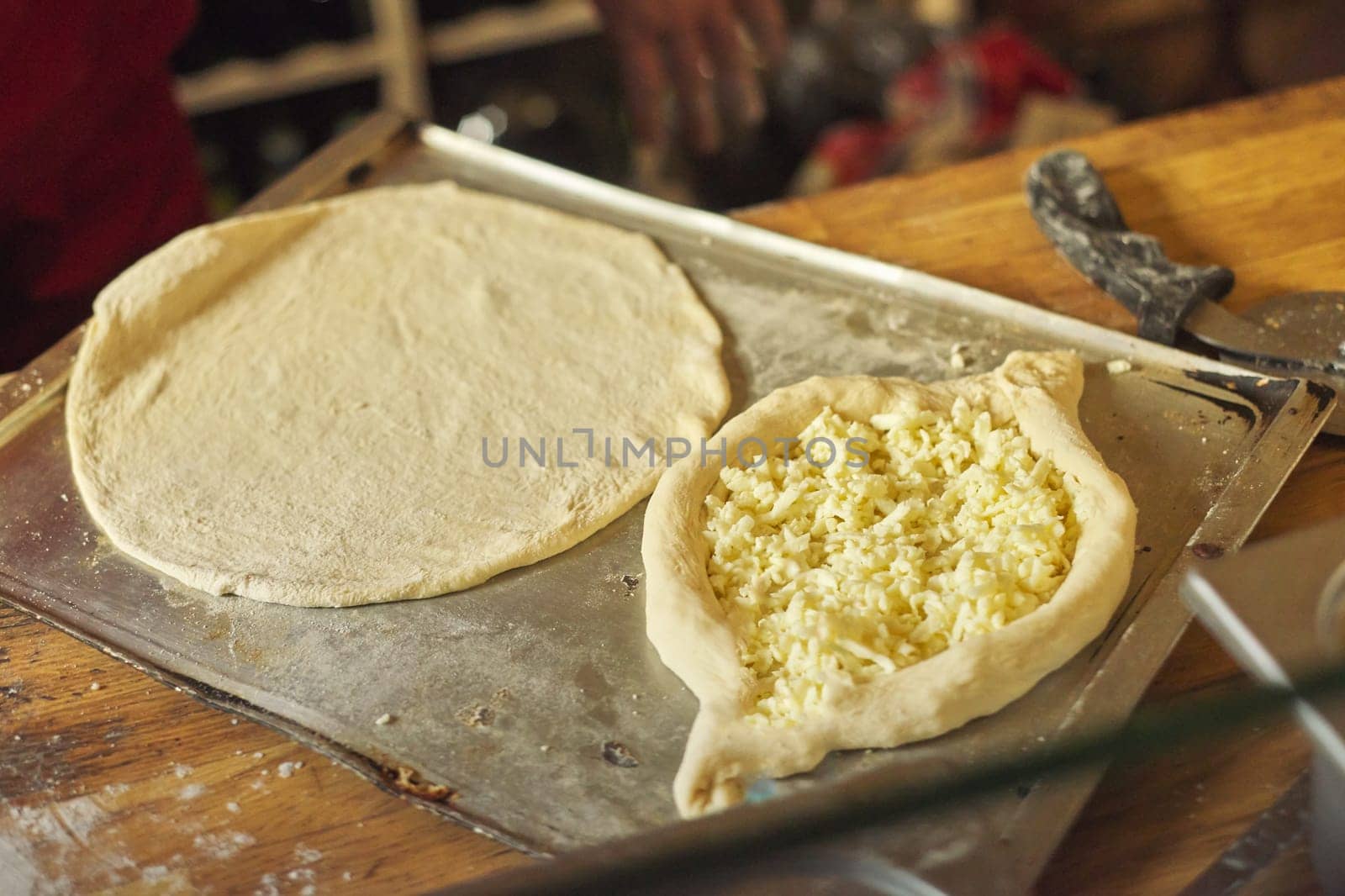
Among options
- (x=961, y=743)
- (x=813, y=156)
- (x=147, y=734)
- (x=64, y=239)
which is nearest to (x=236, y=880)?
(x=147, y=734)

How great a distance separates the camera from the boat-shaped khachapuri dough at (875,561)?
995mm

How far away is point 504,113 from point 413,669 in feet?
7.52

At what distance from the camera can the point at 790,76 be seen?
292cm

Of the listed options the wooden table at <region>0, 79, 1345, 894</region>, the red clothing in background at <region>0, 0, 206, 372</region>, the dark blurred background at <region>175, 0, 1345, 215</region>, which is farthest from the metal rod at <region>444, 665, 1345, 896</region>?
the dark blurred background at <region>175, 0, 1345, 215</region>

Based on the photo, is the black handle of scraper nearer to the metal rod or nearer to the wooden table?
the wooden table

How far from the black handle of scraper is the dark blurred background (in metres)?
1.08

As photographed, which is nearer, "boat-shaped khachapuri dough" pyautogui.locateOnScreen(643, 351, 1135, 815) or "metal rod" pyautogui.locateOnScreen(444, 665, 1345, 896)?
"metal rod" pyautogui.locateOnScreen(444, 665, 1345, 896)

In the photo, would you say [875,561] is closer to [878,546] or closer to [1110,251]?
[878,546]

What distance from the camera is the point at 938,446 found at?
1224 mm

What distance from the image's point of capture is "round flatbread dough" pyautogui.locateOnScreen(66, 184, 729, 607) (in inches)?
49.6

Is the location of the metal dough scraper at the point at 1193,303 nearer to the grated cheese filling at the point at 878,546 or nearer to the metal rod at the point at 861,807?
the grated cheese filling at the point at 878,546

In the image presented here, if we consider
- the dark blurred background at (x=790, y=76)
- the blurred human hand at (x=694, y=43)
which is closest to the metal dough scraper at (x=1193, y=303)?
the blurred human hand at (x=694, y=43)

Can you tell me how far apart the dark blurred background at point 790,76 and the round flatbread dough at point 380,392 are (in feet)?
4.28

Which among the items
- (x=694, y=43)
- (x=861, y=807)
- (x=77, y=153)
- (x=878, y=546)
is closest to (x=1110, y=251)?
(x=878, y=546)
